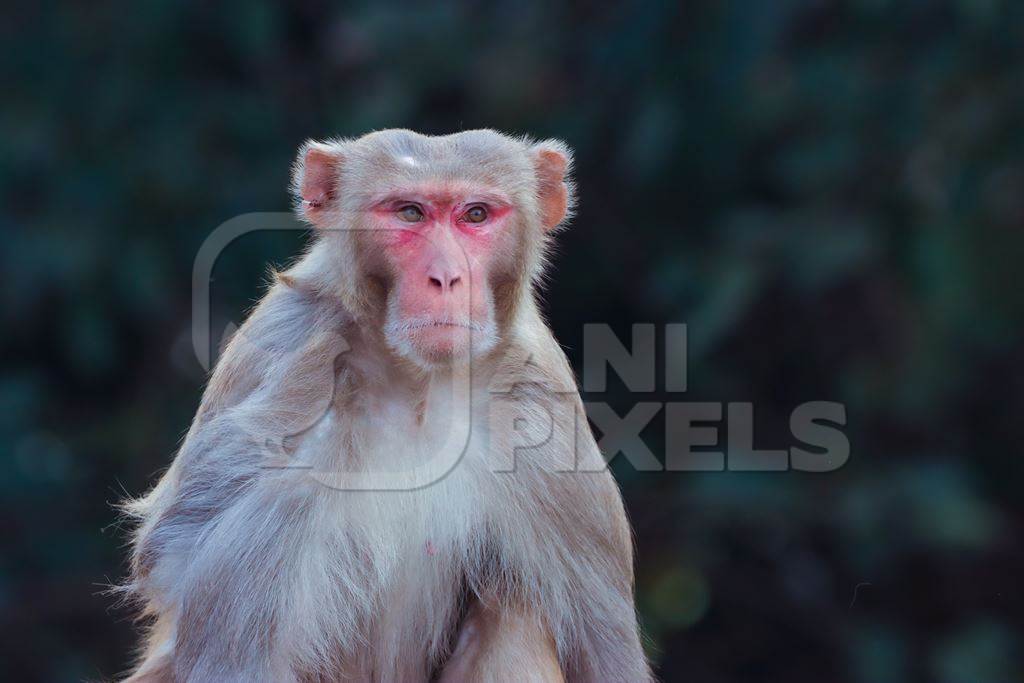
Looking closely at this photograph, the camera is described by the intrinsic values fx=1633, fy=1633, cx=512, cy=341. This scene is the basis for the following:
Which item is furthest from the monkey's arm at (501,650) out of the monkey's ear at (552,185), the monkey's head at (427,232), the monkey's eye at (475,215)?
the monkey's ear at (552,185)

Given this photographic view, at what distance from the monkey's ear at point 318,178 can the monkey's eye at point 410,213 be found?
0.32 m

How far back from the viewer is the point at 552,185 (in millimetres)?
5777

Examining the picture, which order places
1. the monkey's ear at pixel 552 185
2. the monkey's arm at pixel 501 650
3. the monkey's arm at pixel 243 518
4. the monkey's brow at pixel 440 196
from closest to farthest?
1. the monkey's arm at pixel 243 518
2. the monkey's arm at pixel 501 650
3. the monkey's brow at pixel 440 196
4. the monkey's ear at pixel 552 185

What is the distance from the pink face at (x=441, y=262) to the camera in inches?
198

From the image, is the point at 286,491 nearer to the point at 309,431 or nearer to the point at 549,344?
the point at 309,431

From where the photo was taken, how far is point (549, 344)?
5.57 meters

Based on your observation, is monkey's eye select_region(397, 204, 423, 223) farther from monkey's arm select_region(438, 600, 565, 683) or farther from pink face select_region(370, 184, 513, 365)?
monkey's arm select_region(438, 600, 565, 683)

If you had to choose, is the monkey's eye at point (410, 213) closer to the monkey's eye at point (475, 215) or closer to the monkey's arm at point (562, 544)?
the monkey's eye at point (475, 215)

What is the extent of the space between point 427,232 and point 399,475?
0.78m

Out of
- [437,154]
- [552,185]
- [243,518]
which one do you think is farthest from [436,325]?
[552,185]

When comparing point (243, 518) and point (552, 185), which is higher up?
point (552, 185)

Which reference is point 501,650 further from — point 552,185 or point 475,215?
point 552,185

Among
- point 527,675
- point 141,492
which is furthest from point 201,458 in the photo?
point 141,492

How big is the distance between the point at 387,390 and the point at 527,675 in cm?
100
